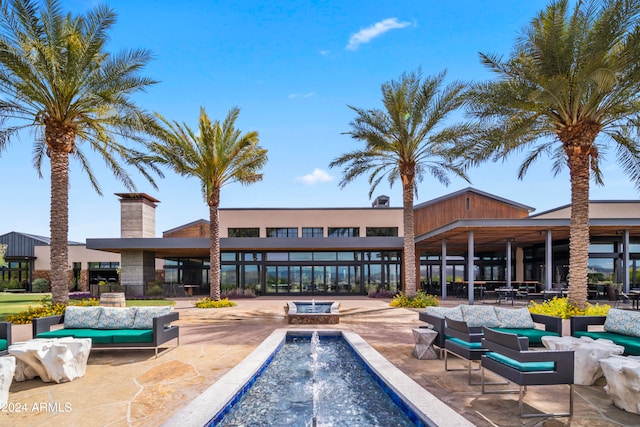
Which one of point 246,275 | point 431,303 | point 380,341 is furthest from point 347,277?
point 380,341

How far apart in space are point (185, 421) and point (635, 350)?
7.46m

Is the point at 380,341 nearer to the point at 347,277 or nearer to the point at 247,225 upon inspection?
the point at 347,277

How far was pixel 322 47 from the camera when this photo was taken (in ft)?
39.5

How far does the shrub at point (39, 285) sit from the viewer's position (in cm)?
3127

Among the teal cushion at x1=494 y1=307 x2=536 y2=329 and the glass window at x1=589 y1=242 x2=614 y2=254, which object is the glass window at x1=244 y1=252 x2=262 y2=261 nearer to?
the teal cushion at x1=494 y1=307 x2=536 y2=329

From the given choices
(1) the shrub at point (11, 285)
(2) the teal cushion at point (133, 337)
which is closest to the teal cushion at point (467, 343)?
(2) the teal cushion at point (133, 337)

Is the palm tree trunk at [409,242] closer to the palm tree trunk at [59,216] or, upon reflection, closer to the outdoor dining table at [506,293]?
the outdoor dining table at [506,293]

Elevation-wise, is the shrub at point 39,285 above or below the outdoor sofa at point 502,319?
below

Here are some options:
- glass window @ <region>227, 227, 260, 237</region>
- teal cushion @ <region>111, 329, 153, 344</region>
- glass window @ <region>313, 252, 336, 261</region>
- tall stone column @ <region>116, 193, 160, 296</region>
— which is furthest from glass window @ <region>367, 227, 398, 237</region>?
teal cushion @ <region>111, 329, 153, 344</region>

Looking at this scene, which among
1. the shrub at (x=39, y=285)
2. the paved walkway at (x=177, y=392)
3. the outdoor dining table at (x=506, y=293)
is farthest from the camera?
the shrub at (x=39, y=285)

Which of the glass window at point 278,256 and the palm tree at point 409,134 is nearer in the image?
the palm tree at point 409,134

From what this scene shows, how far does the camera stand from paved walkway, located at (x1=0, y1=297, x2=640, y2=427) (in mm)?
4805

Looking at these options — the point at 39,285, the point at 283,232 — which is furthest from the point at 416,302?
the point at 39,285

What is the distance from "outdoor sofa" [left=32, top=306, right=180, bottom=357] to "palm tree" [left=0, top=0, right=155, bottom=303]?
10.3 ft
